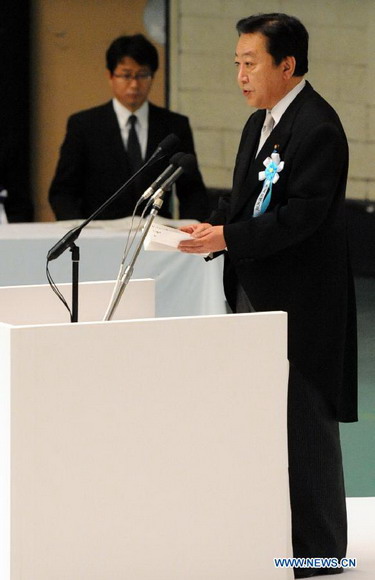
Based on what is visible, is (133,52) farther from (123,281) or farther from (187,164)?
(123,281)

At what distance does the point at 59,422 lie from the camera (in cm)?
230

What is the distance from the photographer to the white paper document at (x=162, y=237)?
265 centimetres

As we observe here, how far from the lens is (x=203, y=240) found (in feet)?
9.12

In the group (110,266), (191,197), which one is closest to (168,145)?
(110,266)

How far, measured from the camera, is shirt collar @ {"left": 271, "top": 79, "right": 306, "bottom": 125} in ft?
9.47

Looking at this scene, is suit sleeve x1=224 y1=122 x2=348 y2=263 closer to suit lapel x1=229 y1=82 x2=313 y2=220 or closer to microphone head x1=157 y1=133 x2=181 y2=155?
suit lapel x1=229 y1=82 x2=313 y2=220

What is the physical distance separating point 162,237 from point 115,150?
2505mm

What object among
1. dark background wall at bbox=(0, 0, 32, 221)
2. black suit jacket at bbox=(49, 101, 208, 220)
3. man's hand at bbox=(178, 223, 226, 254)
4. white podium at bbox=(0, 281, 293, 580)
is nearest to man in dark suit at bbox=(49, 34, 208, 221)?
black suit jacket at bbox=(49, 101, 208, 220)

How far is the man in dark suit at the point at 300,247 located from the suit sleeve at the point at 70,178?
214 centimetres

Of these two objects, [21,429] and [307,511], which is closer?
[21,429]

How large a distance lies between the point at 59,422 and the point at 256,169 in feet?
2.91

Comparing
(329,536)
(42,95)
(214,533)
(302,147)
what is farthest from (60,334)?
(42,95)

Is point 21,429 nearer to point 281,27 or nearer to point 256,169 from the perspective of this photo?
point 256,169

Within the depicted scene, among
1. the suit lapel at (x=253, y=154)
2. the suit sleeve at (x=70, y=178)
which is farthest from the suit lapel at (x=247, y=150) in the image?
the suit sleeve at (x=70, y=178)
